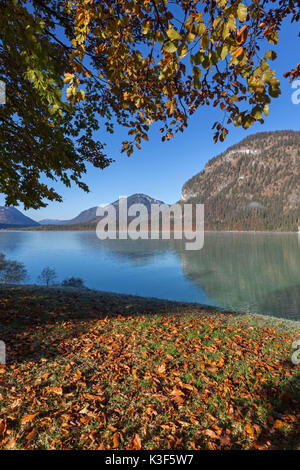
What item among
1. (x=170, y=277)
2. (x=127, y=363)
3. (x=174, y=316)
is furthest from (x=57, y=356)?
(x=170, y=277)

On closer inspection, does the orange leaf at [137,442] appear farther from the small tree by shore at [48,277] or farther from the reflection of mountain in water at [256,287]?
the small tree by shore at [48,277]

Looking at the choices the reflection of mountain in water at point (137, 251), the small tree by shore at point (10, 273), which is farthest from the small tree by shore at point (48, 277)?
the reflection of mountain in water at point (137, 251)

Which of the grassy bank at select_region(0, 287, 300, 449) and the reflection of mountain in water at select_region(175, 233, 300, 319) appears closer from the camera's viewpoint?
the grassy bank at select_region(0, 287, 300, 449)

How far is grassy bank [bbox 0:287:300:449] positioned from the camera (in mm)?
2688

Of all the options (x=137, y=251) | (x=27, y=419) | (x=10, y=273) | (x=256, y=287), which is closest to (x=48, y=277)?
(x=10, y=273)

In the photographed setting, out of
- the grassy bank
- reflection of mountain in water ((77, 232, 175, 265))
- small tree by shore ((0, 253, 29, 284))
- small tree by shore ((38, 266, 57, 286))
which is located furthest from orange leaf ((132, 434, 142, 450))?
reflection of mountain in water ((77, 232, 175, 265))

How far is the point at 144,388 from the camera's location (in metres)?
3.60

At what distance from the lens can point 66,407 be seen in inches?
124

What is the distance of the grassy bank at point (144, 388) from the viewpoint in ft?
8.82

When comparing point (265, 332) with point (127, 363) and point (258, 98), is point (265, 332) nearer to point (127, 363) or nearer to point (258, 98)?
point (127, 363)

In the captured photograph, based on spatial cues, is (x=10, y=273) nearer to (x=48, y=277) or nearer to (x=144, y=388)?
(x=48, y=277)

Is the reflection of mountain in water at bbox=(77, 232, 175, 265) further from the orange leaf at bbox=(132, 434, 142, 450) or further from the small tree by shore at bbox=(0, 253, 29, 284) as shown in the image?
the orange leaf at bbox=(132, 434, 142, 450)

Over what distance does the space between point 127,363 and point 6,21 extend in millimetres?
5689

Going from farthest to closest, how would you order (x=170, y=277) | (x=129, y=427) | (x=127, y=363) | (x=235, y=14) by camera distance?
(x=170, y=277) → (x=127, y=363) → (x=129, y=427) → (x=235, y=14)
